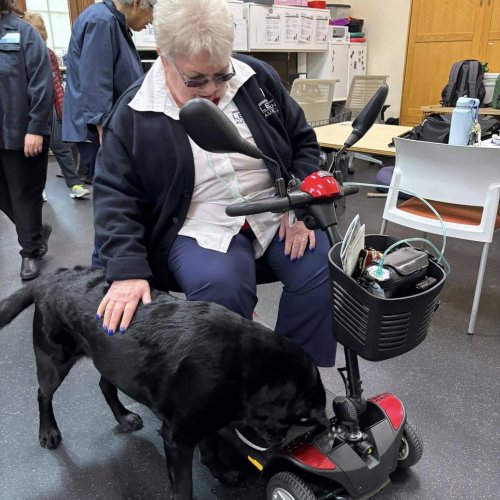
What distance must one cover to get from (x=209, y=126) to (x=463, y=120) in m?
1.76

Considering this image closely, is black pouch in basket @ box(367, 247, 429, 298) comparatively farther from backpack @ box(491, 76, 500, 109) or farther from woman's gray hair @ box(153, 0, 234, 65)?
backpack @ box(491, 76, 500, 109)

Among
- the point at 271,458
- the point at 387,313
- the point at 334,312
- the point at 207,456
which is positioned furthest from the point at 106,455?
the point at 387,313

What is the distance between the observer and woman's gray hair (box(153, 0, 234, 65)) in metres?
1.02

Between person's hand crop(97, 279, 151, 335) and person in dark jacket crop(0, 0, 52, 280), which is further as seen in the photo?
person in dark jacket crop(0, 0, 52, 280)

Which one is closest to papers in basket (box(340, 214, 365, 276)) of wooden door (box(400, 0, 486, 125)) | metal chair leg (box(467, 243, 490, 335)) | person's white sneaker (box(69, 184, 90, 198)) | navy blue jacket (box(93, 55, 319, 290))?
navy blue jacket (box(93, 55, 319, 290))

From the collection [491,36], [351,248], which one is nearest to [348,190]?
[351,248]

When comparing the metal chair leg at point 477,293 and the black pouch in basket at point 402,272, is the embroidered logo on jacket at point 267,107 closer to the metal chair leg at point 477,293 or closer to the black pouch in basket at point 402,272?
the black pouch in basket at point 402,272

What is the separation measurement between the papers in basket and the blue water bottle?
1489 mm

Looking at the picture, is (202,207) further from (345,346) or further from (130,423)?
(130,423)

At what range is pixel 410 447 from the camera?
1.27 metres

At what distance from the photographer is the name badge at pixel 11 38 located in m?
2.20

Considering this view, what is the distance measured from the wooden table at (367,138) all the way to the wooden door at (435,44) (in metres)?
3.83

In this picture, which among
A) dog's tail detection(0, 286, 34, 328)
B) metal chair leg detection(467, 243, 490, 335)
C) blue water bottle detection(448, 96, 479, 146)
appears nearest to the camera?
dog's tail detection(0, 286, 34, 328)

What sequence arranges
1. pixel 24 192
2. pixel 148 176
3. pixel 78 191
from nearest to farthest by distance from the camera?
pixel 148 176 → pixel 24 192 → pixel 78 191
